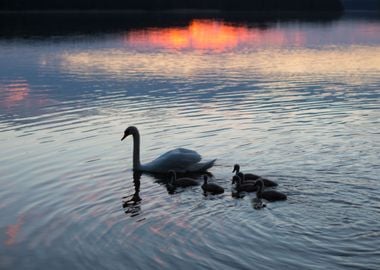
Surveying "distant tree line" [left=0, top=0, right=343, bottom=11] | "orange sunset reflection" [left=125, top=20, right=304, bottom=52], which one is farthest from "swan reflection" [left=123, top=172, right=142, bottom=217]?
"distant tree line" [left=0, top=0, right=343, bottom=11]

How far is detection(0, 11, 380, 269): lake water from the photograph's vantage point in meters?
10.9

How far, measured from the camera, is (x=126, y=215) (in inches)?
507

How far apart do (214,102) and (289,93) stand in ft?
13.9

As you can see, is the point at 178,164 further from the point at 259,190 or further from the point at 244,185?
the point at 259,190

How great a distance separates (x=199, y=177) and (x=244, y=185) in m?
2.26

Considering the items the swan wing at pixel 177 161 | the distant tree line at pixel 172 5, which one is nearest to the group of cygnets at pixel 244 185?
the swan wing at pixel 177 161

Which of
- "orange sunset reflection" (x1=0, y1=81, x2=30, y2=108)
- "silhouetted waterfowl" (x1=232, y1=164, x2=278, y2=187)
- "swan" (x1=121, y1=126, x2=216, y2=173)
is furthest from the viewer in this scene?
"orange sunset reflection" (x1=0, y1=81, x2=30, y2=108)

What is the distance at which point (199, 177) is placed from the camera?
15.9 meters

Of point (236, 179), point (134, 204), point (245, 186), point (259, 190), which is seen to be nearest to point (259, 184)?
point (259, 190)

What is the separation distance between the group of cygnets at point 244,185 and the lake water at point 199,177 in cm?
20

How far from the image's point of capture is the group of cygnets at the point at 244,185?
1320cm

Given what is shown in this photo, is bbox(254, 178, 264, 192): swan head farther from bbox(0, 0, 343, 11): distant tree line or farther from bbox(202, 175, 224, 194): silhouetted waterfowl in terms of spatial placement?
bbox(0, 0, 343, 11): distant tree line

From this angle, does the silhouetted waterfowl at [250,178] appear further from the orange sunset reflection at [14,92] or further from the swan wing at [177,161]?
the orange sunset reflection at [14,92]

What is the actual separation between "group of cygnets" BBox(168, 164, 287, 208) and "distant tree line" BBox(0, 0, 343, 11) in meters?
118
